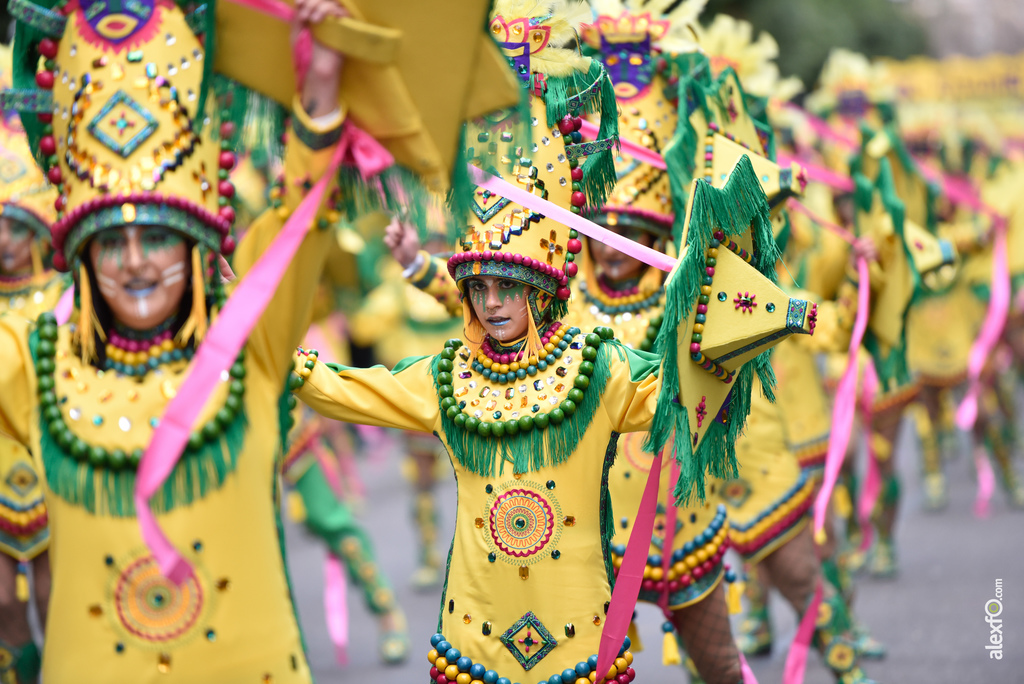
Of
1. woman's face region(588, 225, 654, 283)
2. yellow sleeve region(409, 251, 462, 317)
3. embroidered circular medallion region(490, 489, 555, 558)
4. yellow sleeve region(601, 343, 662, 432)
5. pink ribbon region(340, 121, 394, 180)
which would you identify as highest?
pink ribbon region(340, 121, 394, 180)

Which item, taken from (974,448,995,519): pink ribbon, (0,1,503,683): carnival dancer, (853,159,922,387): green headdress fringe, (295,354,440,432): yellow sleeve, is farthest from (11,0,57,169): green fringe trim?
(974,448,995,519): pink ribbon

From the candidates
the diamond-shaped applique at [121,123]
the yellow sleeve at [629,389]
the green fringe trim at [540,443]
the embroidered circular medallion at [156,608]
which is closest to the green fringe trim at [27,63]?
the diamond-shaped applique at [121,123]

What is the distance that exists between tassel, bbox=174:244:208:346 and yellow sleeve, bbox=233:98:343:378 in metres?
0.09

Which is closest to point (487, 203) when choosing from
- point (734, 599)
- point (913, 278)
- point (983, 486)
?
point (734, 599)

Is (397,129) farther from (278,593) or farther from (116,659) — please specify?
(116,659)

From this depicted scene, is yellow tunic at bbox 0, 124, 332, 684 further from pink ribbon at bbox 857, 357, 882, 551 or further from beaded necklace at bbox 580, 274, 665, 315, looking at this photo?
pink ribbon at bbox 857, 357, 882, 551

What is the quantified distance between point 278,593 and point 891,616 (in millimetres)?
4806

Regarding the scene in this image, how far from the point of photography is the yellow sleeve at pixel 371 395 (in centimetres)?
318

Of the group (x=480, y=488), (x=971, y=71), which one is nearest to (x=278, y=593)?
(x=480, y=488)

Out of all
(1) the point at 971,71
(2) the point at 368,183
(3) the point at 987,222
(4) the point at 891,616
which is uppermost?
(1) the point at 971,71

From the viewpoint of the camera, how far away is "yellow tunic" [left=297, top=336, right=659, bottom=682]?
3113 mm

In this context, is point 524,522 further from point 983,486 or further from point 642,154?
point 983,486

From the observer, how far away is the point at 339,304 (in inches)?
294

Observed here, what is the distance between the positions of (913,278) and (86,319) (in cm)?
369
